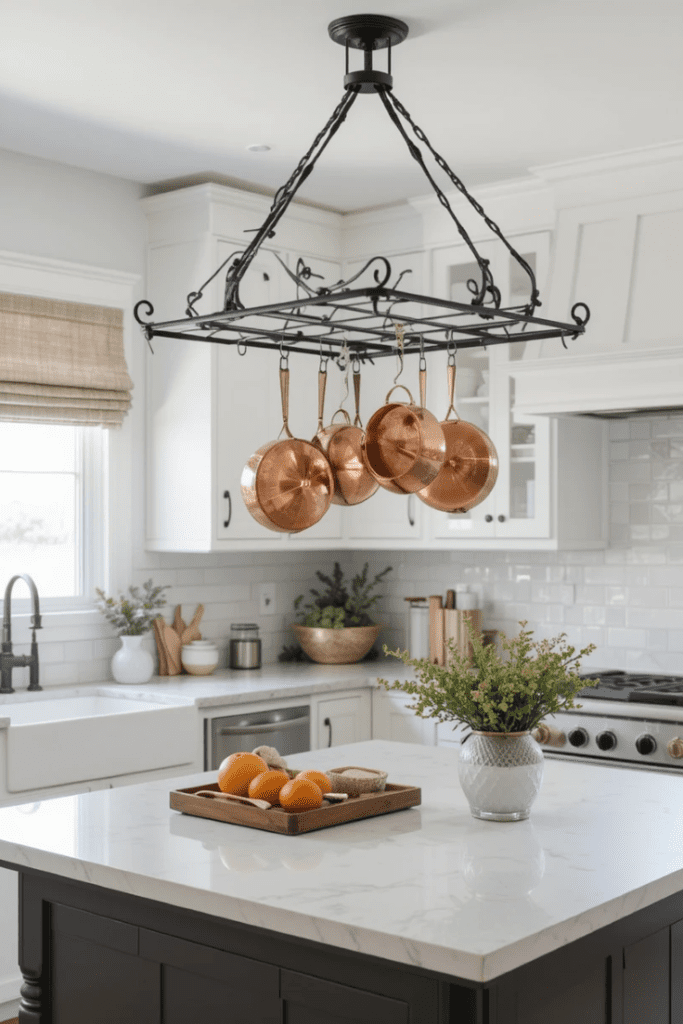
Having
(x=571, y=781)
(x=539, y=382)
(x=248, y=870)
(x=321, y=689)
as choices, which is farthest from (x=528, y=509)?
(x=248, y=870)

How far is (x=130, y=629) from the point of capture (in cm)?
462

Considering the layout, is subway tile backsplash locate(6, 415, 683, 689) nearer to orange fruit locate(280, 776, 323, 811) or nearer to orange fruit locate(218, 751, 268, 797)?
orange fruit locate(218, 751, 268, 797)

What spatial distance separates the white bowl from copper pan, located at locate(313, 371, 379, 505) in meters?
2.30

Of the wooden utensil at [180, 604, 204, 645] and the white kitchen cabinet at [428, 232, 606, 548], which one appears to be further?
the wooden utensil at [180, 604, 204, 645]

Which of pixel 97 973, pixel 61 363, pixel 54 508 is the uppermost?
pixel 61 363

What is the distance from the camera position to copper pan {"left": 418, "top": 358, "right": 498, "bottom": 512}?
8.81 ft

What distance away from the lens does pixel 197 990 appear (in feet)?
7.06

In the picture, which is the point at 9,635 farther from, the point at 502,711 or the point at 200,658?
the point at 502,711

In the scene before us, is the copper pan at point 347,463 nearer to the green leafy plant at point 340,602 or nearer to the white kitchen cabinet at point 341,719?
the white kitchen cabinet at point 341,719

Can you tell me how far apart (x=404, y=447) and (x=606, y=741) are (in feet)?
6.86

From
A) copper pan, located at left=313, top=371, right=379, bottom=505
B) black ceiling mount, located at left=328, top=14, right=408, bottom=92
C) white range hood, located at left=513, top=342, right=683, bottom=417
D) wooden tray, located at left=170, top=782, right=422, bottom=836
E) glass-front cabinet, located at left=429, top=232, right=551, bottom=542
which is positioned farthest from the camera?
glass-front cabinet, located at left=429, top=232, right=551, bottom=542

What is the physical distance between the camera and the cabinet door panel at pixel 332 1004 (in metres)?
1.86

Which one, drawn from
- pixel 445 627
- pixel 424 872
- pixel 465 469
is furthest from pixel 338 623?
pixel 424 872

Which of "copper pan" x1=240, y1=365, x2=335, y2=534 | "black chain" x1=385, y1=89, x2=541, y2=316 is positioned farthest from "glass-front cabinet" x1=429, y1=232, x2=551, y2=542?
"copper pan" x1=240, y1=365, x2=335, y2=534
